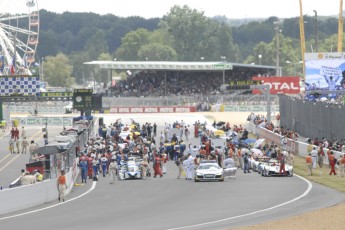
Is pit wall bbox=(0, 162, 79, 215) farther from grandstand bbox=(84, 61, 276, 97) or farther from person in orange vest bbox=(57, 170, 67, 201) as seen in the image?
grandstand bbox=(84, 61, 276, 97)

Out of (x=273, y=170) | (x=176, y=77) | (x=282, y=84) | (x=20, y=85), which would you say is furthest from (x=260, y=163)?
(x=176, y=77)

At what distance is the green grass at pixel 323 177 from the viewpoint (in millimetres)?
39662

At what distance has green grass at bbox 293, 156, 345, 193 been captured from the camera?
1562 inches

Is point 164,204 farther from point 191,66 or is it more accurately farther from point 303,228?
point 191,66

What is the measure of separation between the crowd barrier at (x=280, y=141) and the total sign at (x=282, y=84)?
25.1 m

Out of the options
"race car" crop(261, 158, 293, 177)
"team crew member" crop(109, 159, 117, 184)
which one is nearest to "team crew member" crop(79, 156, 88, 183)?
"team crew member" crop(109, 159, 117, 184)

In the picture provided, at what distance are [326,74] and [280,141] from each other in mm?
26207

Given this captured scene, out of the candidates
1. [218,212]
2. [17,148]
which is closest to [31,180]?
[218,212]

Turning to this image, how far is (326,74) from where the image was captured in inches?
3408

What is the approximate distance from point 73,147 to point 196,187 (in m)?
7.18

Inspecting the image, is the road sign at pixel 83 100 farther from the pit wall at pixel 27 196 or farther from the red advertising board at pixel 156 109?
the pit wall at pixel 27 196

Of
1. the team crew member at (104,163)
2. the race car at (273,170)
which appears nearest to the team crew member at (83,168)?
the team crew member at (104,163)

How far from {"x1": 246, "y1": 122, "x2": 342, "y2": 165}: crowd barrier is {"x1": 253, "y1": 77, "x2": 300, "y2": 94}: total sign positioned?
25.1 metres

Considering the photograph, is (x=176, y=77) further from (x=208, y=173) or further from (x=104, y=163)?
(x=208, y=173)
